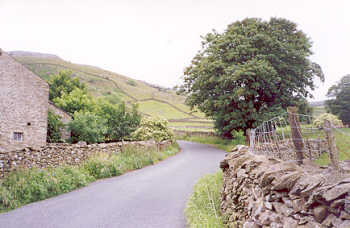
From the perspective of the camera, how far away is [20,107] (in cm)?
1734

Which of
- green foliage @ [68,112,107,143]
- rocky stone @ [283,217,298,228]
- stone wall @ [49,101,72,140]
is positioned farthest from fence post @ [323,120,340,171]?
stone wall @ [49,101,72,140]

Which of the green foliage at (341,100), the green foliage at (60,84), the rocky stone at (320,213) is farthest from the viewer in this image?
the green foliage at (60,84)

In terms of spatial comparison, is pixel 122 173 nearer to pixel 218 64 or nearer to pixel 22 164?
pixel 22 164

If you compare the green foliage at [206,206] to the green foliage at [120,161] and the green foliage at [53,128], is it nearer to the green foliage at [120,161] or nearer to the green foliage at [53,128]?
the green foliage at [120,161]

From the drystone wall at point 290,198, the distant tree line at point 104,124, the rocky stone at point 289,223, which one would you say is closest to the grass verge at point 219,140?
the distant tree line at point 104,124

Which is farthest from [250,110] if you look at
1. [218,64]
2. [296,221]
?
[296,221]

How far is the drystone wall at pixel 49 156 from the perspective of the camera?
9297 millimetres

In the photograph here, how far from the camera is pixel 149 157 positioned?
53.8ft

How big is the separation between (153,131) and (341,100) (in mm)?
17387

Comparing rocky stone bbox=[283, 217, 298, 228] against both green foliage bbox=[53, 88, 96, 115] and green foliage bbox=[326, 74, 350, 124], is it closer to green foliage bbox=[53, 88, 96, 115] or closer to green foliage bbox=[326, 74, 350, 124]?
green foliage bbox=[326, 74, 350, 124]

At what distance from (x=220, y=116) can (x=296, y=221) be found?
1974 centimetres

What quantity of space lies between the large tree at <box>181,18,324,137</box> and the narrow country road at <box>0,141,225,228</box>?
1078cm

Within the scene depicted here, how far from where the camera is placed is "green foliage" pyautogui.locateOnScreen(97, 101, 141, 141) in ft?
76.0

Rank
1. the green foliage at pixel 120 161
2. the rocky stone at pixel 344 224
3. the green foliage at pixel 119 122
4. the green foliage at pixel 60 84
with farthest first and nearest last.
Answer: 1. the green foliage at pixel 60 84
2. the green foliage at pixel 119 122
3. the green foliage at pixel 120 161
4. the rocky stone at pixel 344 224
